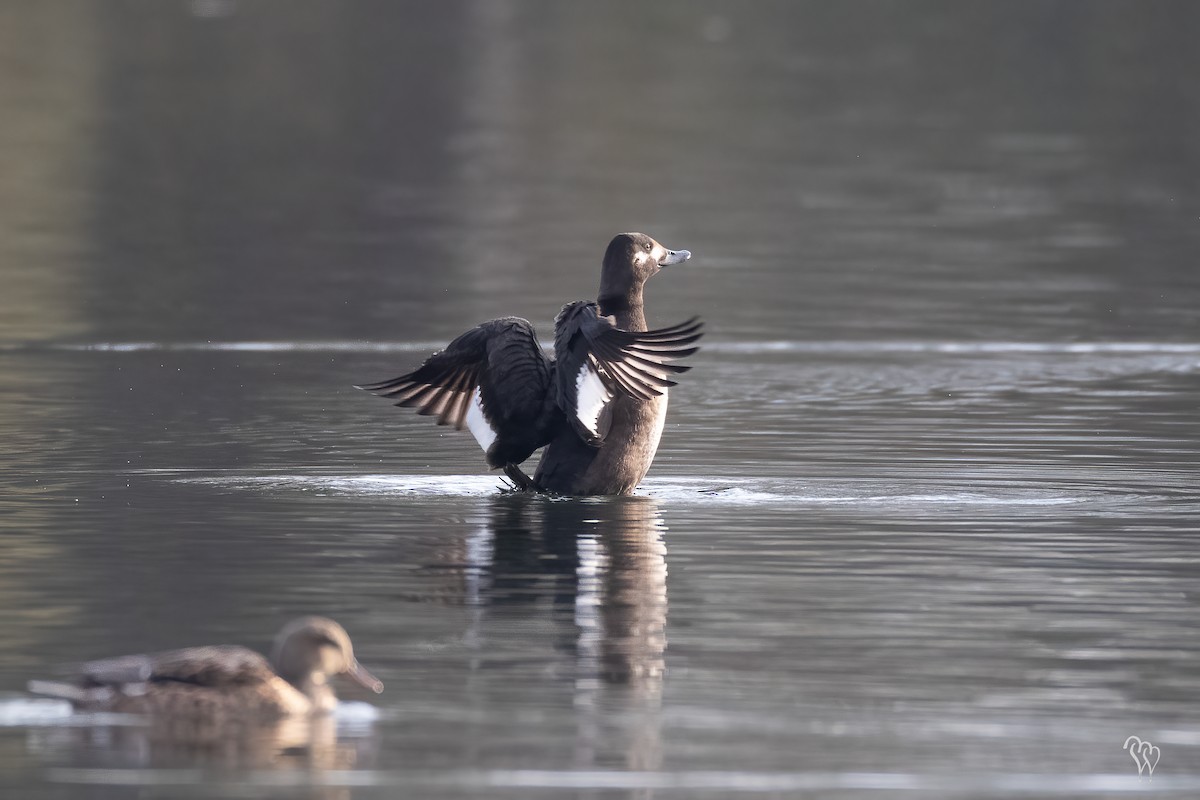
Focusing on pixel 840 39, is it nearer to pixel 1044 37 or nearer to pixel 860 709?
pixel 1044 37

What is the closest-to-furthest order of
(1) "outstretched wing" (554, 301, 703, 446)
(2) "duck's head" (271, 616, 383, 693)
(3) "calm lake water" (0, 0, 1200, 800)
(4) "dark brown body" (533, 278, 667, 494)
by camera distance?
(3) "calm lake water" (0, 0, 1200, 800) → (2) "duck's head" (271, 616, 383, 693) → (1) "outstretched wing" (554, 301, 703, 446) → (4) "dark brown body" (533, 278, 667, 494)

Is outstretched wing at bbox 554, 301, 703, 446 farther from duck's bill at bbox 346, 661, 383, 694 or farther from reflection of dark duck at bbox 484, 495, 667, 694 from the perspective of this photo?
duck's bill at bbox 346, 661, 383, 694

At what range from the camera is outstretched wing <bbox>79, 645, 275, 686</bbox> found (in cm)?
824

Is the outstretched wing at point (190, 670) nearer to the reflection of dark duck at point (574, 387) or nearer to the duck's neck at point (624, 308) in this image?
the reflection of dark duck at point (574, 387)

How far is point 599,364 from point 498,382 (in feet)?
2.98

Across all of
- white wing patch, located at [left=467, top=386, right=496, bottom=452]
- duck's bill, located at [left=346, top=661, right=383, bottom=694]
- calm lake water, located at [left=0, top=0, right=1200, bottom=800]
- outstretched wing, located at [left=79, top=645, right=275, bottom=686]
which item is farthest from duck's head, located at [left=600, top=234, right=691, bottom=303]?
outstretched wing, located at [left=79, top=645, right=275, bottom=686]

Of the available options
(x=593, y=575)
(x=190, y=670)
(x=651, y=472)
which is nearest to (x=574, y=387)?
(x=651, y=472)

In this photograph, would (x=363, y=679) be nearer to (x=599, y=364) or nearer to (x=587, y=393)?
(x=599, y=364)

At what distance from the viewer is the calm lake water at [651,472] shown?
26.9ft

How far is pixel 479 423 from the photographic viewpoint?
1378 centimetres

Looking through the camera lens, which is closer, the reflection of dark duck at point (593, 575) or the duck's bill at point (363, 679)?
the duck's bill at point (363, 679)

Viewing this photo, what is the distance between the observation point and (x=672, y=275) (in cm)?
2534
